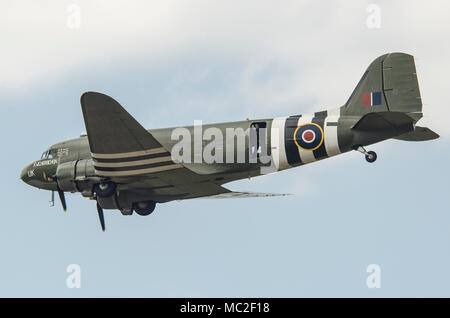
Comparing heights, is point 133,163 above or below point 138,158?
below

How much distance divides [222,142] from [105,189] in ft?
18.6

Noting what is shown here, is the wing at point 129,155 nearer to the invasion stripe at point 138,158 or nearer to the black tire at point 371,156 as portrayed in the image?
the invasion stripe at point 138,158

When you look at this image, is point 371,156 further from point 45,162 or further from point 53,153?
point 45,162

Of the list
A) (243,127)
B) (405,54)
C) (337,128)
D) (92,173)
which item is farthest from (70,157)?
(405,54)

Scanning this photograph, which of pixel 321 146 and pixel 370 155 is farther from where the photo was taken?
pixel 321 146

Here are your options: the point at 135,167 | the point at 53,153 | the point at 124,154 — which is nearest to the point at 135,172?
the point at 135,167

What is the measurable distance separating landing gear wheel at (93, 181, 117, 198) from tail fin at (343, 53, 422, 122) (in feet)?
35.9

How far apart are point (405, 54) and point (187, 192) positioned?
38.4ft

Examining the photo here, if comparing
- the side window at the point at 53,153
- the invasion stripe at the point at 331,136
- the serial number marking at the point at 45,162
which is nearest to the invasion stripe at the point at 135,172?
the serial number marking at the point at 45,162

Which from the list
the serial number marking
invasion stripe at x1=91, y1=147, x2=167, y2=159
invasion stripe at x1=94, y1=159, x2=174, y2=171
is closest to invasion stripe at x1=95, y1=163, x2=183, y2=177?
invasion stripe at x1=94, y1=159, x2=174, y2=171

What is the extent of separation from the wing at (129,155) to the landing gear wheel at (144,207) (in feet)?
4.20

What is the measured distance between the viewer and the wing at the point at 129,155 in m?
34.8

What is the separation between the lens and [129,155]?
3647 centimetres

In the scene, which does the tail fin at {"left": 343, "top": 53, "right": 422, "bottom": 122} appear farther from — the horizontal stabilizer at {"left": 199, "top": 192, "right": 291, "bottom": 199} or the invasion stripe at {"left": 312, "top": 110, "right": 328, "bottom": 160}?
the horizontal stabilizer at {"left": 199, "top": 192, "right": 291, "bottom": 199}
